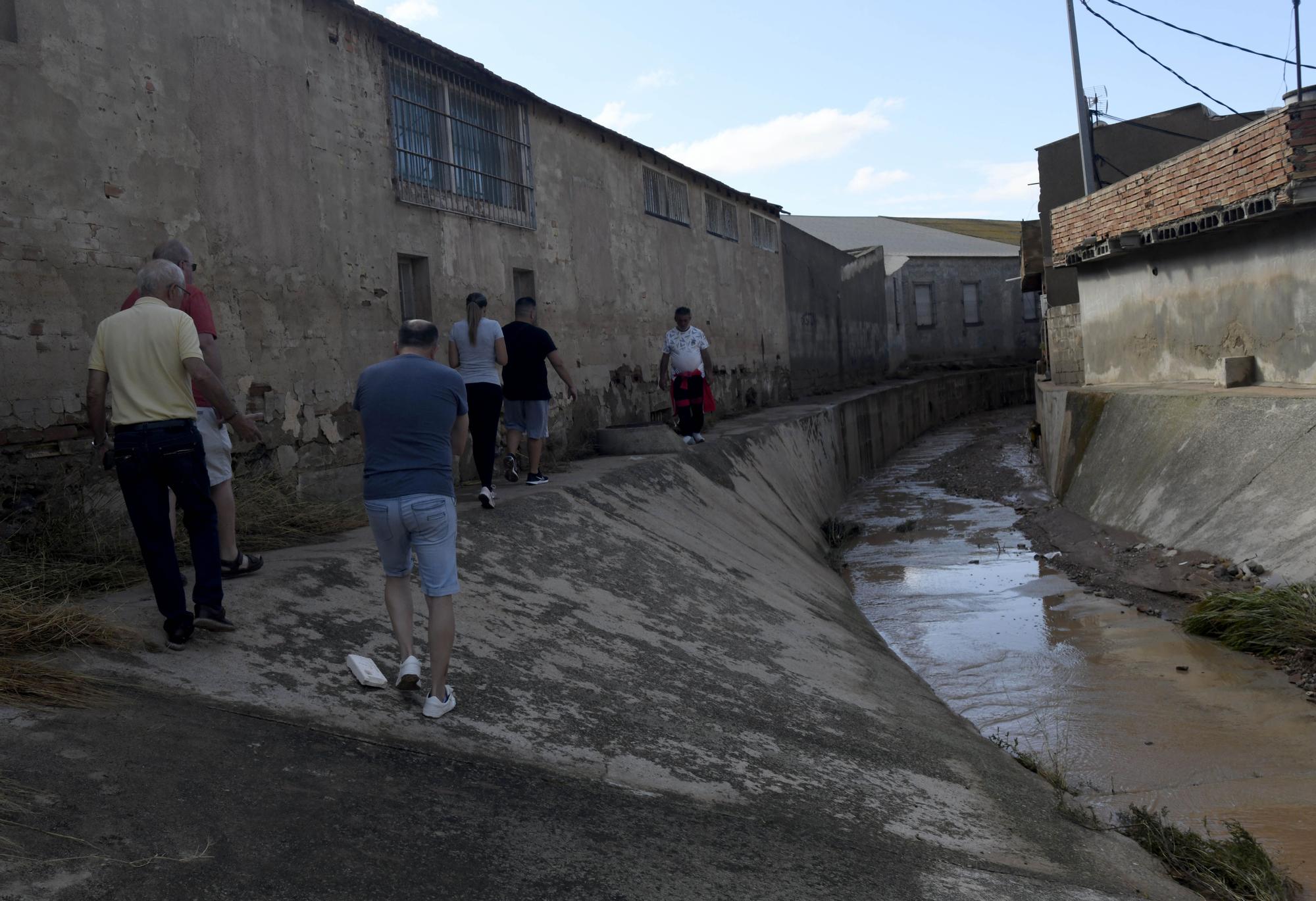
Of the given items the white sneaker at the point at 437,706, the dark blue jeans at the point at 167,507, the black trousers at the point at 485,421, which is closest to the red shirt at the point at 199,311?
the dark blue jeans at the point at 167,507

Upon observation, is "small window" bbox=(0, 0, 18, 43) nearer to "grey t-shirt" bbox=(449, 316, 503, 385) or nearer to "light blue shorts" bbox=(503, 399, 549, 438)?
"grey t-shirt" bbox=(449, 316, 503, 385)

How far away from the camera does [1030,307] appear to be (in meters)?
45.8

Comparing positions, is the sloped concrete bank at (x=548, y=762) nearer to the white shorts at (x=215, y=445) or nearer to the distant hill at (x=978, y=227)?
the white shorts at (x=215, y=445)

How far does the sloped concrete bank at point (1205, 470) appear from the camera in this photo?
9.31m

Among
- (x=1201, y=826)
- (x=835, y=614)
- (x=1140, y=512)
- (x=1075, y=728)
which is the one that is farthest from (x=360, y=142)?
(x=1140, y=512)

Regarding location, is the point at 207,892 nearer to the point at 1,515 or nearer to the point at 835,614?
the point at 1,515

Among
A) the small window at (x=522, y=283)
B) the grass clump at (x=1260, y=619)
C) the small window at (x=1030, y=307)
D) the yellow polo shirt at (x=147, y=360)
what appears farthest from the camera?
the small window at (x=1030, y=307)

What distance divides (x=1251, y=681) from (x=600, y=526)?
185 inches

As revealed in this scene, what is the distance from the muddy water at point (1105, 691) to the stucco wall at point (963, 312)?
1248 inches

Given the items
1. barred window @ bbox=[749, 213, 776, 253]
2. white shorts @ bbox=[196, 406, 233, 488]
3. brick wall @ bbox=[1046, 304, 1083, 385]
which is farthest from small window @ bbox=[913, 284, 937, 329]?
white shorts @ bbox=[196, 406, 233, 488]

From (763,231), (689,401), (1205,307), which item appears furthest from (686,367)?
(763,231)

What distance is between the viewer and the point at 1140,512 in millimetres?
11836

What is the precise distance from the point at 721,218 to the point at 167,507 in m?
16.4

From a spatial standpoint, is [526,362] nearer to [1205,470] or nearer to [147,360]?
[147,360]
